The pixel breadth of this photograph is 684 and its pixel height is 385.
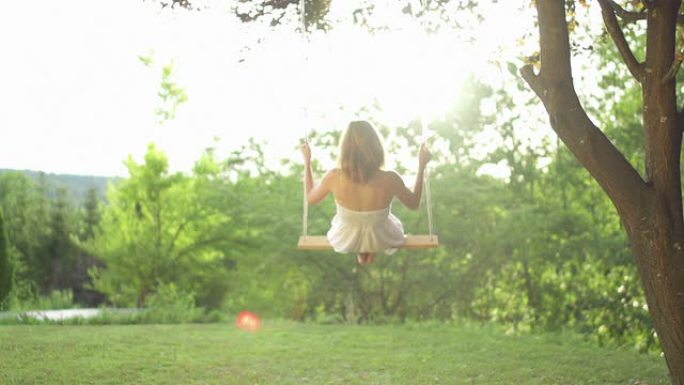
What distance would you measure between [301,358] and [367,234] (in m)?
1.68

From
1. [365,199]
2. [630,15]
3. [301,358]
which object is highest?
[630,15]

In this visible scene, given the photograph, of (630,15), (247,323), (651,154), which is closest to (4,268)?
(247,323)

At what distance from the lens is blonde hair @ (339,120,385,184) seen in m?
5.00

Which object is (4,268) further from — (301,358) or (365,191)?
(365,191)

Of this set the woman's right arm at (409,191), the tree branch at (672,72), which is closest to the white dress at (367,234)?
the woman's right arm at (409,191)

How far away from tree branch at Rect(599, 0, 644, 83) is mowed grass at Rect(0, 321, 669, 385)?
2.45 m

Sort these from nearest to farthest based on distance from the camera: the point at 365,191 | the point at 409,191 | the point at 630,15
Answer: the point at 630,15 → the point at 365,191 → the point at 409,191

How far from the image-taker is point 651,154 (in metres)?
4.08

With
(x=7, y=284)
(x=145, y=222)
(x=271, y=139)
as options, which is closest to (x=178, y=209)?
(x=145, y=222)

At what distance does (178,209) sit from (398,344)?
238 inches

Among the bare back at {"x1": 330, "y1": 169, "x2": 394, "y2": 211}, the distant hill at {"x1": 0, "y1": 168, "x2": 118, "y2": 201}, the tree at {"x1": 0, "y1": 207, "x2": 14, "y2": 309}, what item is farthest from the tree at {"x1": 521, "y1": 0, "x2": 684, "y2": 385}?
the distant hill at {"x1": 0, "y1": 168, "x2": 118, "y2": 201}

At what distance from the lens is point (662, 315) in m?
3.88

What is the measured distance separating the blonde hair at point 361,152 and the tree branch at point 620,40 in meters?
1.59

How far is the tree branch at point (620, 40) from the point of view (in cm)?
414
